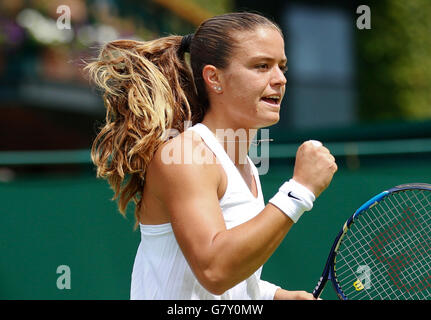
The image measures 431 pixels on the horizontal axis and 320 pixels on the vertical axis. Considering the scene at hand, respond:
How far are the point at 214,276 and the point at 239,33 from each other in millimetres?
802

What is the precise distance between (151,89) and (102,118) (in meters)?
7.50

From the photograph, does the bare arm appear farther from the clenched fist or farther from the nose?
the nose

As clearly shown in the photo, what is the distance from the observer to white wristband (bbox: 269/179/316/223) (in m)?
Answer: 2.01

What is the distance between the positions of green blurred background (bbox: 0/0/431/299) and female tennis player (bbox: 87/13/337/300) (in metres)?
0.73

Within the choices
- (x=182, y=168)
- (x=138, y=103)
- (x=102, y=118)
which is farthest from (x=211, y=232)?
(x=102, y=118)

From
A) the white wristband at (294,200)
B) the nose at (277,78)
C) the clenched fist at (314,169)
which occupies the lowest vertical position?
the white wristband at (294,200)

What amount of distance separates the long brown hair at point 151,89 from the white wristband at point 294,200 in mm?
444

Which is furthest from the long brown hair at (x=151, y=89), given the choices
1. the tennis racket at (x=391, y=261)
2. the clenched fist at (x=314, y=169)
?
the tennis racket at (x=391, y=261)

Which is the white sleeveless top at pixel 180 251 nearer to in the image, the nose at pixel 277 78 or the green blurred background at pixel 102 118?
the nose at pixel 277 78

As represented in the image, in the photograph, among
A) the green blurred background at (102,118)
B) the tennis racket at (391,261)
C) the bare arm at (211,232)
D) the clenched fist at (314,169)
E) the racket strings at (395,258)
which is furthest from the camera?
the green blurred background at (102,118)

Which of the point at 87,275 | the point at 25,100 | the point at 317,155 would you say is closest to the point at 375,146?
the point at 87,275

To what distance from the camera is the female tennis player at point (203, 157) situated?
200cm

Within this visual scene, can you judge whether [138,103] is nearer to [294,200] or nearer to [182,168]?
[182,168]

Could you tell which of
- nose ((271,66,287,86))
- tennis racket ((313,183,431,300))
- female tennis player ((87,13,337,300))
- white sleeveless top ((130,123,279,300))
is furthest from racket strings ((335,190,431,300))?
nose ((271,66,287,86))
